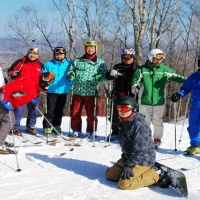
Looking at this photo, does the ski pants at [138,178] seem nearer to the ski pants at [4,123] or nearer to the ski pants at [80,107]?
the ski pants at [4,123]

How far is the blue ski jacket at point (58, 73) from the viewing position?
20.7 feet

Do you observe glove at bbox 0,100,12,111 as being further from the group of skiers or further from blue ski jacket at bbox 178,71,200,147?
blue ski jacket at bbox 178,71,200,147

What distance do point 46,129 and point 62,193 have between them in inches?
124

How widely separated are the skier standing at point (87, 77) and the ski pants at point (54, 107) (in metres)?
0.34

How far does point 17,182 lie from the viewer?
3789 millimetres

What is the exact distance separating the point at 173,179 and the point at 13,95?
115 inches

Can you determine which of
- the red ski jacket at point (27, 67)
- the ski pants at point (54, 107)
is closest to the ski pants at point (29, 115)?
the ski pants at point (54, 107)

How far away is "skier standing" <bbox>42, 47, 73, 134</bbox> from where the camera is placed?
248 inches

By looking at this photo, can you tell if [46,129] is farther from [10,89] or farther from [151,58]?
[151,58]

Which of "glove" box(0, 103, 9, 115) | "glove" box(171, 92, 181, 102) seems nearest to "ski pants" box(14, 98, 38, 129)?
"glove" box(0, 103, 9, 115)

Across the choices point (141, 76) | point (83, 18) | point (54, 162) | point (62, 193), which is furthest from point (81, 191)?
point (83, 18)

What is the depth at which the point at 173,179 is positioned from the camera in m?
3.66

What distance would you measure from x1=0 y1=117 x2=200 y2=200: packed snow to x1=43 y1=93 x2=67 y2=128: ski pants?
0.58m

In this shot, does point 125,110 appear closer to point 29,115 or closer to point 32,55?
point 32,55
